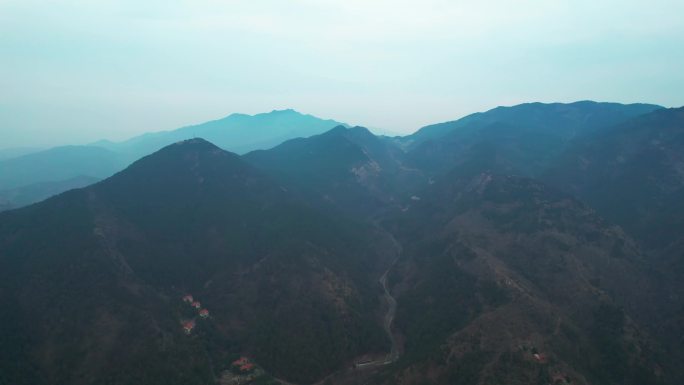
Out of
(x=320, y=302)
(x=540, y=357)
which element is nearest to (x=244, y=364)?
(x=320, y=302)

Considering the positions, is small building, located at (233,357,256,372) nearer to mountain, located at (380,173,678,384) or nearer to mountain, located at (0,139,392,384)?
mountain, located at (0,139,392,384)

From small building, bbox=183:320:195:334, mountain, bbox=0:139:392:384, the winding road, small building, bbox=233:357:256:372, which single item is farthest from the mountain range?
small building, bbox=233:357:256:372

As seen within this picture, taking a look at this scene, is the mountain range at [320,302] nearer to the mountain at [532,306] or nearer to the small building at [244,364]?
the mountain at [532,306]

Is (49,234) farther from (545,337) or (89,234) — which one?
(545,337)

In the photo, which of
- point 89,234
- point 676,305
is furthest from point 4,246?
point 676,305

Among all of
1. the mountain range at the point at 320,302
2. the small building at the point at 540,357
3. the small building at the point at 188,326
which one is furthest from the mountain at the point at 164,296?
the small building at the point at 540,357

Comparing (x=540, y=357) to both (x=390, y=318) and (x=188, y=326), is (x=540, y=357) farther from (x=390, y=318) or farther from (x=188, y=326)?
(x=188, y=326)
